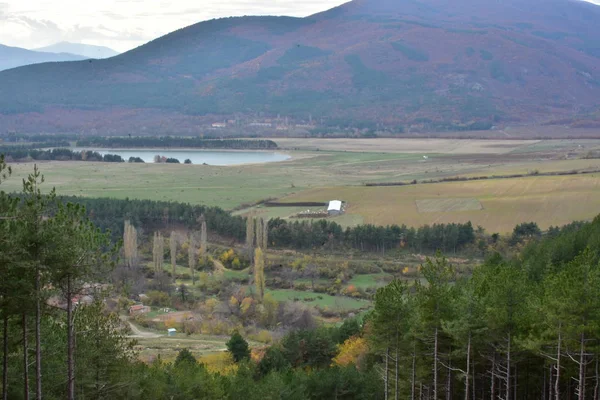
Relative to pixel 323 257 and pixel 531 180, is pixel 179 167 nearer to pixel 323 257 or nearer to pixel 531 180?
pixel 531 180

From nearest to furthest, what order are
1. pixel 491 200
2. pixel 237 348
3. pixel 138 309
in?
pixel 237 348, pixel 138 309, pixel 491 200

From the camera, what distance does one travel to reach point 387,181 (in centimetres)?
8069

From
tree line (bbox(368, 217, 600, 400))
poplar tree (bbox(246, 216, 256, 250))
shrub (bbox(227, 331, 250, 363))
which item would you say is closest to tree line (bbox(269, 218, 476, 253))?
poplar tree (bbox(246, 216, 256, 250))

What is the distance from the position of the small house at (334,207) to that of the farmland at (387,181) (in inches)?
38.7

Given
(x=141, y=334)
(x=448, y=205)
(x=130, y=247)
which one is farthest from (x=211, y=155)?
(x=141, y=334)

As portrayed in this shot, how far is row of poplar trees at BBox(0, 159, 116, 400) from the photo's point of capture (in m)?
14.1

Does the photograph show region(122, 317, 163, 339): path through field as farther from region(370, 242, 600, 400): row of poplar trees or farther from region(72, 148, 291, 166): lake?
region(72, 148, 291, 166): lake

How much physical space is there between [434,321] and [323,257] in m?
30.9

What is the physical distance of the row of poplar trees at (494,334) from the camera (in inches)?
650

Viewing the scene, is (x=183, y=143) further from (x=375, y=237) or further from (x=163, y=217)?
(x=375, y=237)

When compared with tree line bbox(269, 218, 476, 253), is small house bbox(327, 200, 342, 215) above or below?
above

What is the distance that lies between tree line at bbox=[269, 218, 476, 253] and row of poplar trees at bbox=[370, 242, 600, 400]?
2866 centimetres

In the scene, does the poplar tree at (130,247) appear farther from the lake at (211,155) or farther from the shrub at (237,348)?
the lake at (211,155)

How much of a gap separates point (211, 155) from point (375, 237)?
248ft
